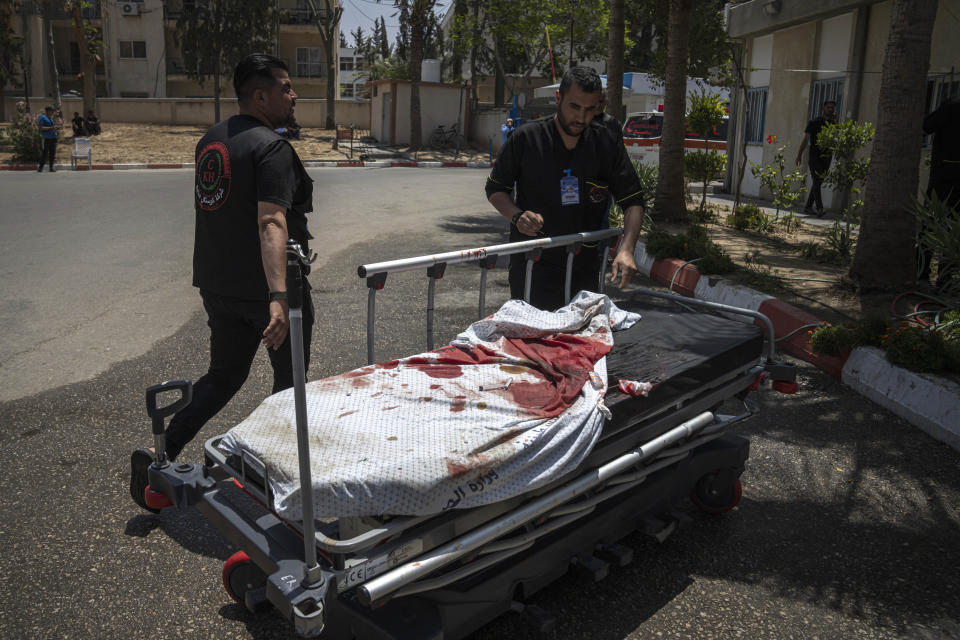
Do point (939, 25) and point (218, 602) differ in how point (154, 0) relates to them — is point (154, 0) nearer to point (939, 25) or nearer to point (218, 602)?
point (939, 25)

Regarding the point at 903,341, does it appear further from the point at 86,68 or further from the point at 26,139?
the point at 86,68

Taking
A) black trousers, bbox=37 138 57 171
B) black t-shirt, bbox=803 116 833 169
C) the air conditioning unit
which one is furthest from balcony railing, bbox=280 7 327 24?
black t-shirt, bbox=803 116 833 169

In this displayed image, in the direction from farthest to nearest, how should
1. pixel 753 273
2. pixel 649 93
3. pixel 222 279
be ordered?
pixel 649 93
pixel 753 273
pixel 222 279

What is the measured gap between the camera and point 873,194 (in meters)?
6.38

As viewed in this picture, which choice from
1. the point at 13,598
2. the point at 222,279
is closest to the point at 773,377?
the point at 222,279

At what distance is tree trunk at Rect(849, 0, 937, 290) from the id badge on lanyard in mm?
3583

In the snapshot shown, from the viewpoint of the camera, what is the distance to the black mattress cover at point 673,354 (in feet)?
9.17

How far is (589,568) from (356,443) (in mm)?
1031

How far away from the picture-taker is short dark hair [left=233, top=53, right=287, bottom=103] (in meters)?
3.14

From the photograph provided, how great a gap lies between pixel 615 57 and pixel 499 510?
10.5 metres

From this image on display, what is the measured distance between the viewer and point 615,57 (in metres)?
11.7

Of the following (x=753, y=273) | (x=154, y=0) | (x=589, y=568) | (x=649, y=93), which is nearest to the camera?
(x=589, y=568)

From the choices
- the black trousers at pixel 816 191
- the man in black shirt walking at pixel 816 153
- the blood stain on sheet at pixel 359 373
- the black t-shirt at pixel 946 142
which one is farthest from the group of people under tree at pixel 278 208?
the black trousers at pixel 816 191

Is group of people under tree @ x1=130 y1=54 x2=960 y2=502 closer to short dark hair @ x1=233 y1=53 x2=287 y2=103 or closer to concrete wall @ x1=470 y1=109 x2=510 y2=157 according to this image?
short dark hair @ x1=233 y1=53 x2=287 y2=103
